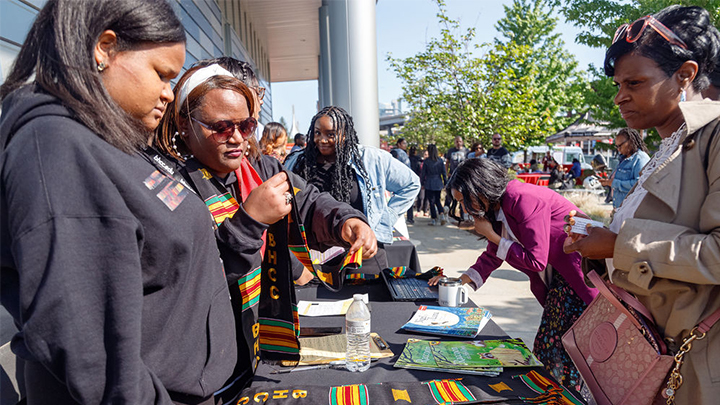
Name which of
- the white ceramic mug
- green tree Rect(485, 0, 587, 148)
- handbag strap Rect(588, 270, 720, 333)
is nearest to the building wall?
handbag strap Rect(588, 270, 720, 333)

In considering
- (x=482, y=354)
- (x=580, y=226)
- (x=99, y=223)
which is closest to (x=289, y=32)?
(x=580, y=226)

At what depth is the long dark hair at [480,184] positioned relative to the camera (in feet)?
7.81

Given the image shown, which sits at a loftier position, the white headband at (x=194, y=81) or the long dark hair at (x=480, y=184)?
the white headband at (x=194, y=81)

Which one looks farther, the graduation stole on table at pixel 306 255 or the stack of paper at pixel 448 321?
the stack of paper at pixel 448 321

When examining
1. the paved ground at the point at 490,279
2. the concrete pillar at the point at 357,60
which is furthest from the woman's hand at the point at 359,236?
the concrete pillar at the point at 357,60

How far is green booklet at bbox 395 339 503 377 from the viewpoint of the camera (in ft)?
4.94

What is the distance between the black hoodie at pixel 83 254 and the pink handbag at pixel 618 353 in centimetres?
130

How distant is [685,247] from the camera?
47.4 inches

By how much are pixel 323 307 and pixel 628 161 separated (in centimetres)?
490

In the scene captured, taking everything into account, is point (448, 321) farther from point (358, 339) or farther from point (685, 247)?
point (685, 247)

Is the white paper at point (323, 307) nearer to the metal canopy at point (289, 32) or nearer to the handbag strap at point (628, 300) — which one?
the handbag strap at point (628, 300)

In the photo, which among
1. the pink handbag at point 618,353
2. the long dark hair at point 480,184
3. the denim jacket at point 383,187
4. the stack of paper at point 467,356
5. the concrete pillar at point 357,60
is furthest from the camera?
the concrete pillar at point 357,60

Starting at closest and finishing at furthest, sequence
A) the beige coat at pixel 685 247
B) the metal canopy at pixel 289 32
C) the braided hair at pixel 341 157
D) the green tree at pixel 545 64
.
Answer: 1. the beige coat at pixel 685 247
2. the braided hair at pixel 341 157
3. the metal canopy at pixel 289 32
4. the green tree at pixel 545 64

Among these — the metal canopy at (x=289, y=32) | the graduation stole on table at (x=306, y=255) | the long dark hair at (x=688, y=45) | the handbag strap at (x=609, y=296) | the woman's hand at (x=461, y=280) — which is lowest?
the woman's hand at (x=461, y=280)
